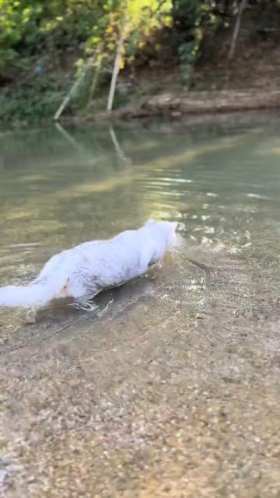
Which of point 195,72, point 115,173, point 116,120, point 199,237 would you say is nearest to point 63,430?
point 199,237

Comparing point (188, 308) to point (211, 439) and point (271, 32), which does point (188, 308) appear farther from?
point (271, 32)

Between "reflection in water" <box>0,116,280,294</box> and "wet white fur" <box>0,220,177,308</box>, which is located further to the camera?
"reflection in water" <box>0,116,280,294</box>

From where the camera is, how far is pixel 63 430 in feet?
10.4

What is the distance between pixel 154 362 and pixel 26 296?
1.14m

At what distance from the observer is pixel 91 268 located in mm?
4668

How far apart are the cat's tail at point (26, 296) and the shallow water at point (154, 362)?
0.12 metres

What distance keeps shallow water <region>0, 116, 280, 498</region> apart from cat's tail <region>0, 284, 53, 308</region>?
116mm

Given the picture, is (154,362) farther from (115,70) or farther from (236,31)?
(236,31)

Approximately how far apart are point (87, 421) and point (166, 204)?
4662 mm

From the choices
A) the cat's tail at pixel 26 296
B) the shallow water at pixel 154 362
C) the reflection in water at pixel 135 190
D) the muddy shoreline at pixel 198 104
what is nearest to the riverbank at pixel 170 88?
the muddy shoreline at pixel 198 104

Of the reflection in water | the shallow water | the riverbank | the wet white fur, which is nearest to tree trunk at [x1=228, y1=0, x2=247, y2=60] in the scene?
the riverbank

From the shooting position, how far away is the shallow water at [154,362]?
2.84 meters

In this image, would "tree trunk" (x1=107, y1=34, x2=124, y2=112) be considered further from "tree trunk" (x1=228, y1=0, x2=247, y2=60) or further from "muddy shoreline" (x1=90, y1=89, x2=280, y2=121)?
"tree trunk" (x1=228, y1=0, x2=247, y2=60)

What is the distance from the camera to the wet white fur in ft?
14.8
